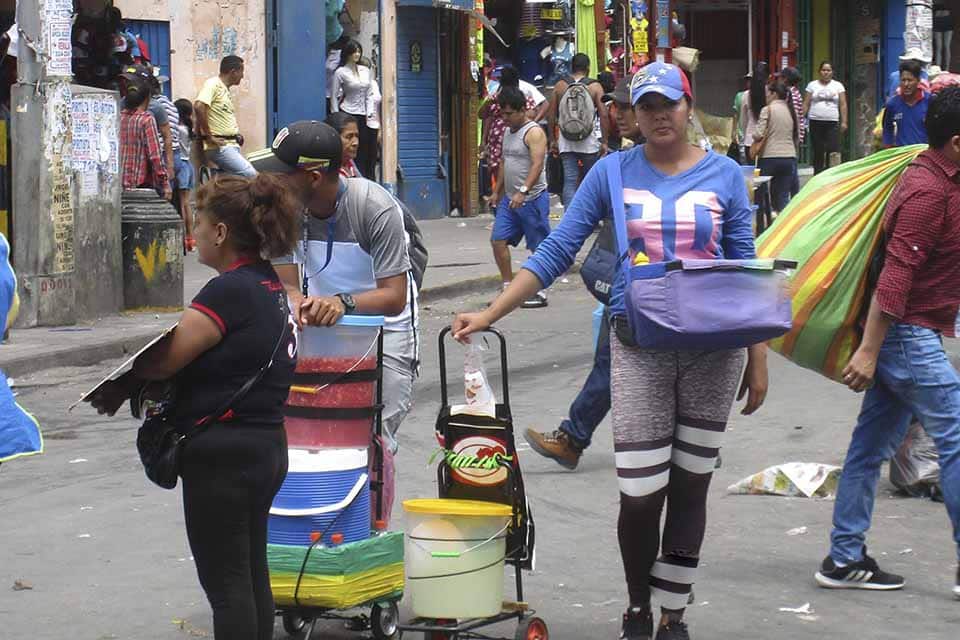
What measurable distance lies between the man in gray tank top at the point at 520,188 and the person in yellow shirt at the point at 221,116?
4.10 meters

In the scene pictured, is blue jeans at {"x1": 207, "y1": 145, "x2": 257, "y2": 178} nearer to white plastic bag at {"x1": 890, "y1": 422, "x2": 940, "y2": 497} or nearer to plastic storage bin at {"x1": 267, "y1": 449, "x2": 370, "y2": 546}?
white plastic bag at {"x1": 890, "y1": 422, "x2": 940, "y2": 497}

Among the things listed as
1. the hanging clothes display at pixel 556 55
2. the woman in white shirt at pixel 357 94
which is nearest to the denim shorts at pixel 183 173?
the woman in white shirt at pixel 357 94

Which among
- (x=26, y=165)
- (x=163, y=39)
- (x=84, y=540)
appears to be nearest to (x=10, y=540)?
(x=84, y=540)

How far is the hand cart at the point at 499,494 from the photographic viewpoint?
207 inches

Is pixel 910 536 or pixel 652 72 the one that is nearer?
pixel 652 72

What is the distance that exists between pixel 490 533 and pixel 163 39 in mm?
14133

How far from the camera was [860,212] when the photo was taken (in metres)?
6.07

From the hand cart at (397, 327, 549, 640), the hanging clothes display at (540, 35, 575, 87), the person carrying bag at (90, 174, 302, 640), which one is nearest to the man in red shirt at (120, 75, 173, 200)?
the hanging clothes display at (540, 35, 575, 87)

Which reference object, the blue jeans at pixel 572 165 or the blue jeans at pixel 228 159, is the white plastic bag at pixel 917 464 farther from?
the blue jeans at pixel 228 159

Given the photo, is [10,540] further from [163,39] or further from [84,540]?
[163,39]

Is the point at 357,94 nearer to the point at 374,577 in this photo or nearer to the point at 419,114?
the point at 419,114

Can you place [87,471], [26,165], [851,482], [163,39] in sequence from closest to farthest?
1. [851,482]
2. [87,471]
3. [26,165]
4. [163,39]

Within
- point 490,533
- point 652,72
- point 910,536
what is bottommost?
point 910,536

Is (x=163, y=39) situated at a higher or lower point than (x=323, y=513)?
higher
